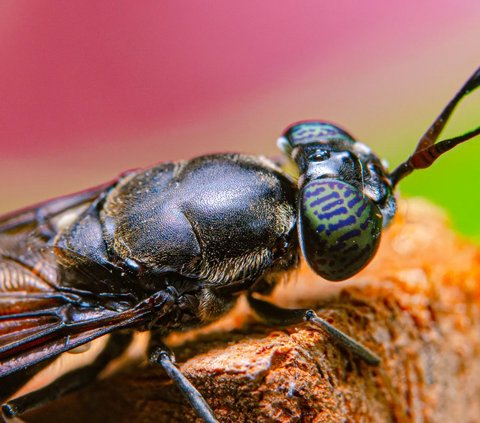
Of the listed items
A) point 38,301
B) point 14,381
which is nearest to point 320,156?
point 38,301

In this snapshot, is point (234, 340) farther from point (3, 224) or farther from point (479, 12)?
point (479, 12)

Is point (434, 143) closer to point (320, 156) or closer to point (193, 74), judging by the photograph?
point (320, 156)

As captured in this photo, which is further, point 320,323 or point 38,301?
point 38,301

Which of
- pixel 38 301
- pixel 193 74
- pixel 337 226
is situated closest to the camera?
pixel 337 226

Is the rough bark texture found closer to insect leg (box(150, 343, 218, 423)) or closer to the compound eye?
insect leg (box(150, 343, 218, 423))

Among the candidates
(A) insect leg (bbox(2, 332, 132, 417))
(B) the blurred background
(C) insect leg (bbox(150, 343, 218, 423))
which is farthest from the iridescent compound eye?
(B) the blurred background

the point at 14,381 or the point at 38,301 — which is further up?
the point at 38,301
